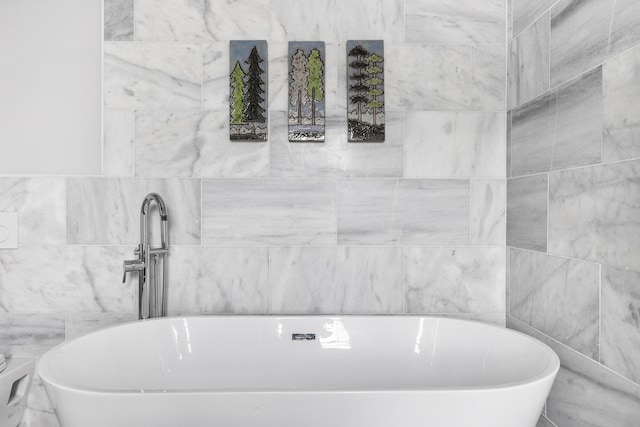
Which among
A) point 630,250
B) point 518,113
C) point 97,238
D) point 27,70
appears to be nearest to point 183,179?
point 97,238

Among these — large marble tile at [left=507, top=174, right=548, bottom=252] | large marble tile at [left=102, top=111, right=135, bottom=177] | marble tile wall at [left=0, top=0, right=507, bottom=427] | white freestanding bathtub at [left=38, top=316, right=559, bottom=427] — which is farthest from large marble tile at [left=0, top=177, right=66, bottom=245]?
large marble tile at [left=507, top=174, right=548, bottom=252]

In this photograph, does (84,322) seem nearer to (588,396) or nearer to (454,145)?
(454,145)

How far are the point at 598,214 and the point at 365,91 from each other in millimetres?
996

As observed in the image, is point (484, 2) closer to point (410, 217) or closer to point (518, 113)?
point (518, 113)

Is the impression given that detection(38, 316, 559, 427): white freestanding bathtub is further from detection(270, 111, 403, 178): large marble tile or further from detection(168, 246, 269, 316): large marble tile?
detection(270, 111, 403, 178): large marble tile

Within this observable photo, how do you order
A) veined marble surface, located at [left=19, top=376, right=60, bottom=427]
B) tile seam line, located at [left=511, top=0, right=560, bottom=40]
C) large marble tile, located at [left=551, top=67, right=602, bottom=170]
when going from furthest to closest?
veined marble surface, located at [left=19, top=376, right=60, bottom=427] < tile seam line, located at [left=511, top=0, right=560, bottom=40] < large marble tile, located at [left=551, top=67, right=602, bottom=170]

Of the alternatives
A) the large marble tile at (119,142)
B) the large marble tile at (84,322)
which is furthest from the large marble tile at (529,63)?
the large marble tile at (84,322)

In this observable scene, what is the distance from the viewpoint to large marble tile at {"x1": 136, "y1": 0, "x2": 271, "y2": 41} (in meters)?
1.81

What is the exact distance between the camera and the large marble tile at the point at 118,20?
5.91ft

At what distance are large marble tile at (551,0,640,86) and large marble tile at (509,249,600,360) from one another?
62 cm

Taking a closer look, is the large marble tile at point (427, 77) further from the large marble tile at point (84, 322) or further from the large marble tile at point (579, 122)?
the large marble tile at point (84, 322)

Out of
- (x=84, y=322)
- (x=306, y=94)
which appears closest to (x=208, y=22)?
(x=306, y=94)

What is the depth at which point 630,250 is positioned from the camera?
107 cm

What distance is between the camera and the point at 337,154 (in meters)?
1.81
